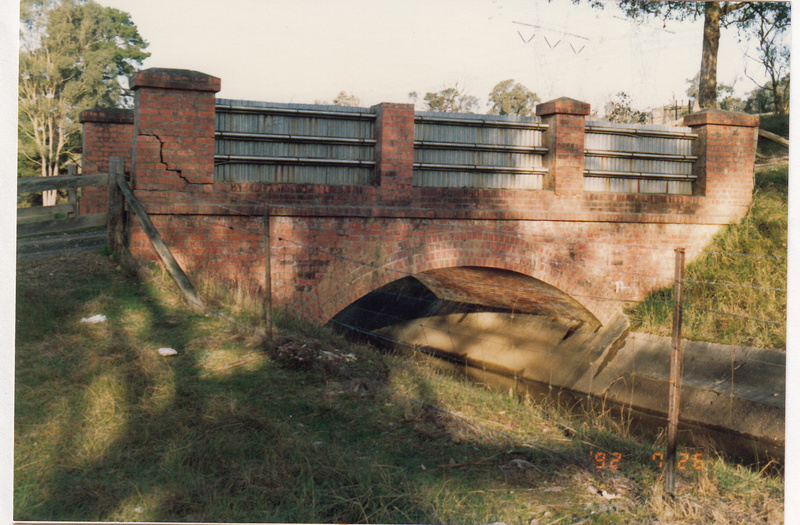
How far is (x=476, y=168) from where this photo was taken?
916cm

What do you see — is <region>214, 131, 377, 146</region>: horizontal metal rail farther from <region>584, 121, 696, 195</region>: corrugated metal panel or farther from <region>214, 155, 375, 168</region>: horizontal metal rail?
<region>584, 121, 696, 195</region>: corrugated metal panel

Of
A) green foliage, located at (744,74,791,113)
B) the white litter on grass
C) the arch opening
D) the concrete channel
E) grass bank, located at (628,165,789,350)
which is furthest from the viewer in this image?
green foliage, located at (744,74,791,113)

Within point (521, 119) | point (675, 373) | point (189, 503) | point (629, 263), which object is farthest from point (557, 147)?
point (189, 503)

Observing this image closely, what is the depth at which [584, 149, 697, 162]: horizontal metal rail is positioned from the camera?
9.97 m

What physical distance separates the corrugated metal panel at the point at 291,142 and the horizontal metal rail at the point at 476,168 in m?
0.75

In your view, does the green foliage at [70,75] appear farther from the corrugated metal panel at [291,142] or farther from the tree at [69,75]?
the corrugated metal panel at [291,142]

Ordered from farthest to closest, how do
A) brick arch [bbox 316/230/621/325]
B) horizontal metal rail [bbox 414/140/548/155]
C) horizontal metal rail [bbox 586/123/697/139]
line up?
horizontal metal rail [bbox 586/123/697/139] < horizontal metal rail [bbox 414/140/548/155] < brick arch [bbox 316/230/621/325]

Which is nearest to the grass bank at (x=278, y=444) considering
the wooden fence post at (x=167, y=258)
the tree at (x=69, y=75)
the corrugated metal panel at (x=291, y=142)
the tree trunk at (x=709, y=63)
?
the wooden fence post at (x=167, y=258)

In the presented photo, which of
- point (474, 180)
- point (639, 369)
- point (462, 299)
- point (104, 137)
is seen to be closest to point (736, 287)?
point (639, 369)

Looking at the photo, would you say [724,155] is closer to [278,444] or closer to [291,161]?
[291,161]

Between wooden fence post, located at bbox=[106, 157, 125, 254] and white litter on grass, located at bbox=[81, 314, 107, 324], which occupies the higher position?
wooden fence post, located at bbox=[106, 157, 125, 254]

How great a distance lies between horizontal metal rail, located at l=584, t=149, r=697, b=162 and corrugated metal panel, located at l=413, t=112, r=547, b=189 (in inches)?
37.2

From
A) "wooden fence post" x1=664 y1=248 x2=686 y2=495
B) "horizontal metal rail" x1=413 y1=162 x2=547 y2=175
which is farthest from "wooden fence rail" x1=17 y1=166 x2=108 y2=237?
"wooden fence post" x1=664 y1=248 x2=686 y2=495

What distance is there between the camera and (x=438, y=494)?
13.4 feet
